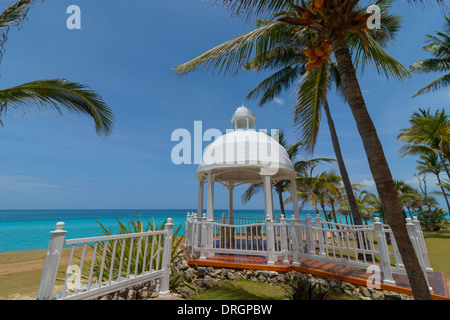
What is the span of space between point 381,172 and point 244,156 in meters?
5.54

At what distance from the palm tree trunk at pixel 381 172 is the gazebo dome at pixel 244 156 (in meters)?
4.96

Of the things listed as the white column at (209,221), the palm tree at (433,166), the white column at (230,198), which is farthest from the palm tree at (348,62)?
the palm tree at (433,166)

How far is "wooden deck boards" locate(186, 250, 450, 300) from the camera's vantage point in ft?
15.1

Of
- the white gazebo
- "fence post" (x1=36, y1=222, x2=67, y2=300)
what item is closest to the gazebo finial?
the white gazebo

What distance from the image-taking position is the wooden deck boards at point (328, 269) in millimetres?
4615

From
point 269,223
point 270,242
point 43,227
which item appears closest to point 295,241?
point 270,242

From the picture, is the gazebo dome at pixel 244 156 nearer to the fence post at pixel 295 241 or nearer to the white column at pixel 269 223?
the white column at pixel 269 223

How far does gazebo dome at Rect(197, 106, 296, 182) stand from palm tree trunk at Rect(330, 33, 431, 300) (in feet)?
16.3

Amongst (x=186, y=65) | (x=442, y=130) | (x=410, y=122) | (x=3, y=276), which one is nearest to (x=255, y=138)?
(x=186, y=65)

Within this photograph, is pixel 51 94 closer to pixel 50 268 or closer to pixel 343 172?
pixel 50 268

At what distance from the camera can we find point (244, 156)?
8.08m

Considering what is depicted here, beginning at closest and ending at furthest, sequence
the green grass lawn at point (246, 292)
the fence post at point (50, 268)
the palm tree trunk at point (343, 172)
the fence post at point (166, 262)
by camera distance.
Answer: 1. the fence post at point (50, 268)
2. the fence post at point (166, 262)
3. the green grass lawn at point (246, 292)
4. the palm tree trunk at point (343, 172)
